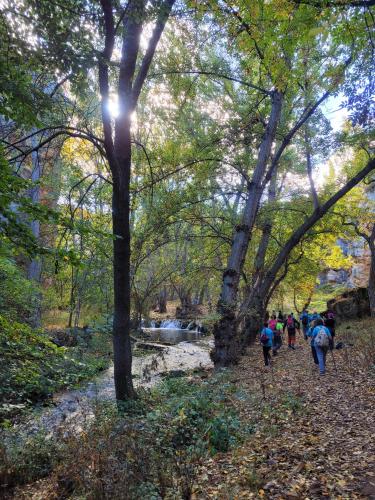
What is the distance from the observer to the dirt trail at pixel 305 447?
4203 millimetres

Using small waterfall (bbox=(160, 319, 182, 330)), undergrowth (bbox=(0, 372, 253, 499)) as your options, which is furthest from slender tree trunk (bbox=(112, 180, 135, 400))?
small waterfall (bbox=(160, 319, 182, 330))

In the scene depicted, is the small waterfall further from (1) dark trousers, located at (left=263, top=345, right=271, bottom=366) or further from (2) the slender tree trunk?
(2) the slender tree trunk

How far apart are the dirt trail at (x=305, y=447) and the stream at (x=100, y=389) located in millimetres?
3073

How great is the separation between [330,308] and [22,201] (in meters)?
23.2

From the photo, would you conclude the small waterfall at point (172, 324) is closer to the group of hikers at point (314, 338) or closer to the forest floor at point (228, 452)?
the group of hikers at point (314, 338)

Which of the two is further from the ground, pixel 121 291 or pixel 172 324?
pixel 121 291

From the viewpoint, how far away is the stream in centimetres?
→ 770

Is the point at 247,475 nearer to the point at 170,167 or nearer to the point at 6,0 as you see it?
the point at 6,0

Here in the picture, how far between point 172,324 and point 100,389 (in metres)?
25.2

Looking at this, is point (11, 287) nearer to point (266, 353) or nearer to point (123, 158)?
point (123, 158)

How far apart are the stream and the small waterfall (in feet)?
39.5

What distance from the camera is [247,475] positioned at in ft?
14.9

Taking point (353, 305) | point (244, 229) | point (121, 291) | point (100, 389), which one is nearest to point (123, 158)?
point (121, 291)

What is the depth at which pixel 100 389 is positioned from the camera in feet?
38.8
